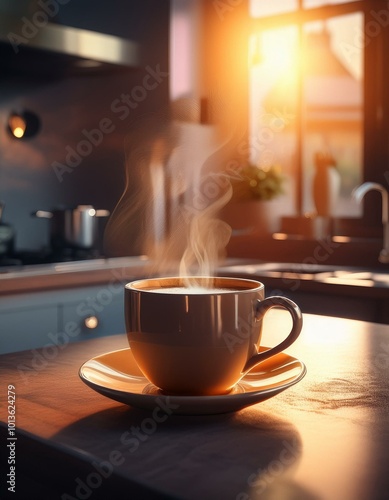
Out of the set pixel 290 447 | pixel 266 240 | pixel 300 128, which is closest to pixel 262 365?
pixel 290 447

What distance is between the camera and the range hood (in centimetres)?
241

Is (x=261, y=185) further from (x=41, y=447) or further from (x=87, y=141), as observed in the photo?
(x=41, y=447)

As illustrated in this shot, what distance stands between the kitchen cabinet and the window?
131cm

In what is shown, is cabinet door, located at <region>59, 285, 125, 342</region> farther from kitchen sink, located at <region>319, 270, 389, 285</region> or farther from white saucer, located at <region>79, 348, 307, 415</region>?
white saucer, located at <region>79, 348, 307, 415</region>

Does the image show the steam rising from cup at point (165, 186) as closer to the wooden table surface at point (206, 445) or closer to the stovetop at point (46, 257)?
the stovetop at point (46, 257)

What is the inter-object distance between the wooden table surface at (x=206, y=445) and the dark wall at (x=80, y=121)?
87.3 inches

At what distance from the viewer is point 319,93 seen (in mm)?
3266

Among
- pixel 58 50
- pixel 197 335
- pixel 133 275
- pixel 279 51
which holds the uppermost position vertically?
pixel 279 51

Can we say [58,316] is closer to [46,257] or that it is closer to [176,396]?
[46,257]

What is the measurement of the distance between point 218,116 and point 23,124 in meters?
1.04

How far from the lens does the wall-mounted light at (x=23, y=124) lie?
2824 millimetres

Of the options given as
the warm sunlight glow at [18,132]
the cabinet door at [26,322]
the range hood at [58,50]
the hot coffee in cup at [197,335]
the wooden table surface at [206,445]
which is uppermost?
the range hood at [58,50]

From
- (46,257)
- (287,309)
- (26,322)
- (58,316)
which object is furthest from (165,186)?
(287,309)

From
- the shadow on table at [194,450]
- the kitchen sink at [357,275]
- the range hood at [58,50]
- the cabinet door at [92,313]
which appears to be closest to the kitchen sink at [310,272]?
the kitchen sink at [357,275]
